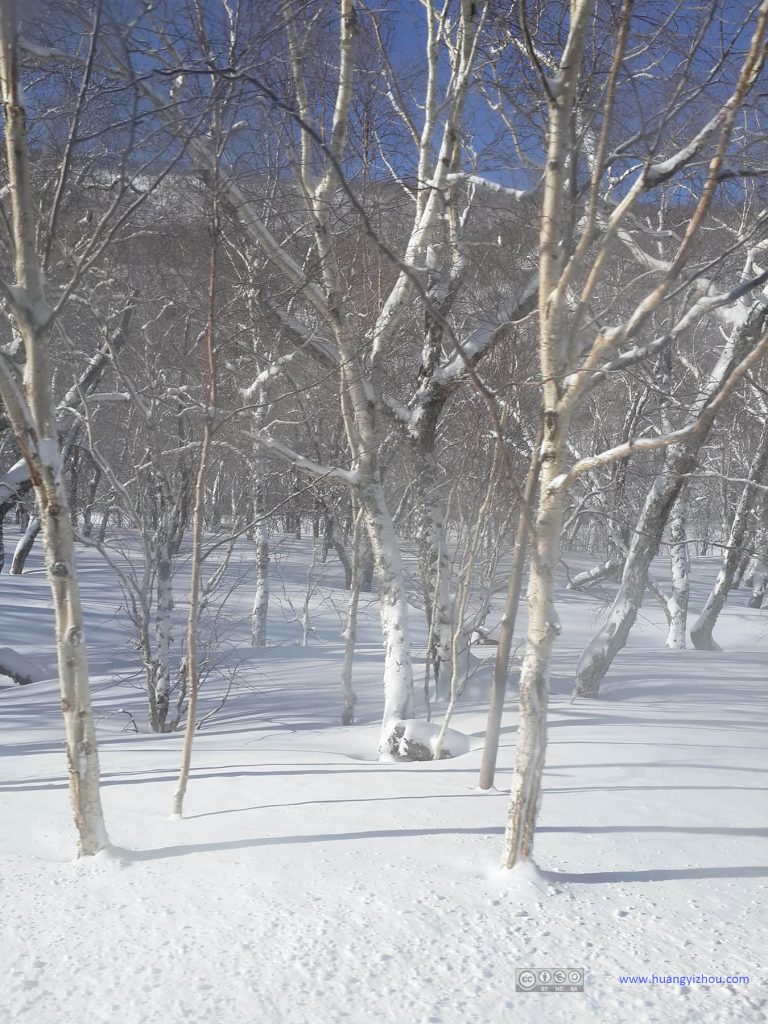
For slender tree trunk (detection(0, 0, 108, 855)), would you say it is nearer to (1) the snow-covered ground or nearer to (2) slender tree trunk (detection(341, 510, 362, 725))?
(1) the snow-covered ground

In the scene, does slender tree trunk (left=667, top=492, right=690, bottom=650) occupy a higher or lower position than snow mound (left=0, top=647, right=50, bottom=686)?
higher

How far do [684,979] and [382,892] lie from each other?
3.21ft

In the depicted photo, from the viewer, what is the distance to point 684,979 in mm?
2256

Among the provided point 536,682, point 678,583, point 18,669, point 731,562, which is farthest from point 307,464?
point 678,583

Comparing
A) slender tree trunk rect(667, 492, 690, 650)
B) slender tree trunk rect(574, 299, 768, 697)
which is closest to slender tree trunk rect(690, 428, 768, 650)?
slender tree trunk rect(667, 492, 690, 650)

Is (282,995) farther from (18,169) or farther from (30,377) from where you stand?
(18,169)

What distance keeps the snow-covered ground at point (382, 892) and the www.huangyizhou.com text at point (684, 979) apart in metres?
0.02

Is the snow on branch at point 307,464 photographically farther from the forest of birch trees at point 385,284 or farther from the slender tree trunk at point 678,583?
the slender tree trunk at point 678,583

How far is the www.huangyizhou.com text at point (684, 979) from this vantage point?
224cm

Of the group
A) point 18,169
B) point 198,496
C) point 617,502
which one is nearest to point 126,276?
point 198,496

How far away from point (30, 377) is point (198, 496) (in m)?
1.33

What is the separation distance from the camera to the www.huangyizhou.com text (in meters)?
2.24

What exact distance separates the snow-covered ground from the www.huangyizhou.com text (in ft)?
0.07

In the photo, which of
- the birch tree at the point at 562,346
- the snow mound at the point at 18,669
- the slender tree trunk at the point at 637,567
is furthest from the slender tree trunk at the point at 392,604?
the snow mound at the point at 18,669
